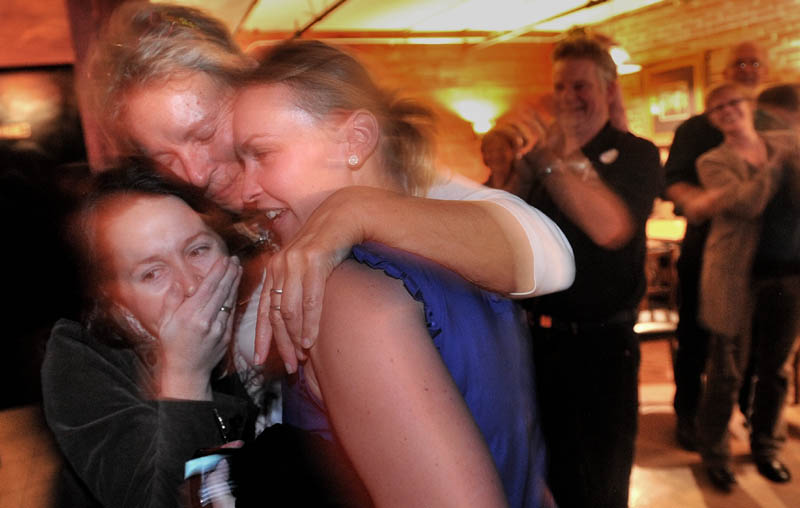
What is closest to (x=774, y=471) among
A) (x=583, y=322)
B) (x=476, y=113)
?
(x=583, y=322)

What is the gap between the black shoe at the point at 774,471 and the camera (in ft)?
11.3

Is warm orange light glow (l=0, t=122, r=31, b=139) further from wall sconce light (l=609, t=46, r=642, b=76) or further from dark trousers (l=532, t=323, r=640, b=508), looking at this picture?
wall sconce light (l=609, t=46, r=642, b=76)

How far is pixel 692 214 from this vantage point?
3.48 m

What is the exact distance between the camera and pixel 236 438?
3.76 ft

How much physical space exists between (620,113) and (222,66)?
5.90 ft

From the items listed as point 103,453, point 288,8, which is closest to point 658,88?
point 288,8

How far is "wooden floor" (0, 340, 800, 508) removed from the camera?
6.20ft

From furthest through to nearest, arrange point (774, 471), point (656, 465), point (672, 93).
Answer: point (672, 93)
point (656, 465)
point (774, 471)

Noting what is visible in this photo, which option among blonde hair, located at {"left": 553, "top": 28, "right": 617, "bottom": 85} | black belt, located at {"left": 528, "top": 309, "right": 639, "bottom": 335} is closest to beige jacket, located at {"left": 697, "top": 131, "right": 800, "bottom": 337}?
blonde hair, located at {"left": 553, "top": 28, "right": 617, "bottom": 85}

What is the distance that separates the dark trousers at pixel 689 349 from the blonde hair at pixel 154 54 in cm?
308

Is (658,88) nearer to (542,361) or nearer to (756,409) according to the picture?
(756,409)

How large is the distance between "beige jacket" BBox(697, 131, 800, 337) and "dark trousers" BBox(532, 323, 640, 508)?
1364mm

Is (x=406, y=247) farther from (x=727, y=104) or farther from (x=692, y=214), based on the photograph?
(x=727, y=104)

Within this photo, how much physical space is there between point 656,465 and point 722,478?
0.37 metres
